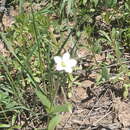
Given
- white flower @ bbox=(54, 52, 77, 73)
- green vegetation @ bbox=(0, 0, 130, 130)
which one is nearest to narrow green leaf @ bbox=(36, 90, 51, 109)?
green vegetation @ bbox=(0, 0, 130, 130)

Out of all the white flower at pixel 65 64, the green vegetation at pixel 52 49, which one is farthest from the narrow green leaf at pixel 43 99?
the white flower at pixel 65 64

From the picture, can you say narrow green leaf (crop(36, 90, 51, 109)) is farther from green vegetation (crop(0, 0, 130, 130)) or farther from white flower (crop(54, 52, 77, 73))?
white flower (crop(54, 52, 77, 73))

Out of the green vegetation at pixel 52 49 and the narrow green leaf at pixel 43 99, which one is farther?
the green vegetation at pixel 52 49

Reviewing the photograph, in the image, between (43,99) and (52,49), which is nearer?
(43,99)

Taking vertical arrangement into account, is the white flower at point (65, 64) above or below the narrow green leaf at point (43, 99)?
above

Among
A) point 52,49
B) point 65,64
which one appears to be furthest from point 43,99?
point 52,49

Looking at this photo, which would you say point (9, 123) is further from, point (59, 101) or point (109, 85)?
point (109, 85)

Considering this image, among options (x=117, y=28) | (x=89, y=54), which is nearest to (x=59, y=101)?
(x=89, y=54)

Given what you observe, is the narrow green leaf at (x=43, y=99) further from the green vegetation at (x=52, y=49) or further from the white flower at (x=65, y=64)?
the white flower at (x=65, y=64)

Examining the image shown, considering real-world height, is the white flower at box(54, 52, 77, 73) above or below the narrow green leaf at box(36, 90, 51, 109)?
above

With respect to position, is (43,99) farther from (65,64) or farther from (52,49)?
(52,49)

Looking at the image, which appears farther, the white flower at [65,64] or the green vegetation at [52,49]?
the green vegetation at [52,49]
